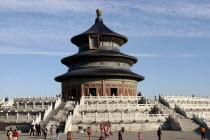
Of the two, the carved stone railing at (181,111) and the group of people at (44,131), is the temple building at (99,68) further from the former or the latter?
the group of people at (44,131)

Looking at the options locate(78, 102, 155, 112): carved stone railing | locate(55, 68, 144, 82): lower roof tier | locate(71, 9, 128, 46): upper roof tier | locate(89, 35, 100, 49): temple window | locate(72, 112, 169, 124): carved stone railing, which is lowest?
locate(72, 112, 169, 124): carved stone railing

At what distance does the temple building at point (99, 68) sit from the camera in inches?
2040

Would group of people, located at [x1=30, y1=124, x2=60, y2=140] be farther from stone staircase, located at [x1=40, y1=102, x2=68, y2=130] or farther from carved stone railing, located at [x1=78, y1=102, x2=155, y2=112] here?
carved stone railing, located at [x1=78, y1=102, x2=155, y2=112]

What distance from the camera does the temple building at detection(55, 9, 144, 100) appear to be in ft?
170

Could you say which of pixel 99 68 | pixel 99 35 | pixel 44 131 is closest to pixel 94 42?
pixel 99 35

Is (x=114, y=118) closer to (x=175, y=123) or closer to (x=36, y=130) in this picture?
(x=175, y=123)

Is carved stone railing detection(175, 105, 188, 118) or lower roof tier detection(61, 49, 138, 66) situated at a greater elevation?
lower roof tier detection(61, 49, 138, 66)

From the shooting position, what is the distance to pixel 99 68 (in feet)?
174

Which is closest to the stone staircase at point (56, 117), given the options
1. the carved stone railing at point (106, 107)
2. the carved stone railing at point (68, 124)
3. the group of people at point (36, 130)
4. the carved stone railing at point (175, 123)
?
the carved stone railing at point (68, 124)

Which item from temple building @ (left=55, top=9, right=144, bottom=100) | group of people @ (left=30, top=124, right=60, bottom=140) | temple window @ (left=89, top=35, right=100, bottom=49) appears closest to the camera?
group of people @ (left=30, top=124, right=60, bottom=140)

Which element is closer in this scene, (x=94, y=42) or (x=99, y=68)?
(x=99, y=68)

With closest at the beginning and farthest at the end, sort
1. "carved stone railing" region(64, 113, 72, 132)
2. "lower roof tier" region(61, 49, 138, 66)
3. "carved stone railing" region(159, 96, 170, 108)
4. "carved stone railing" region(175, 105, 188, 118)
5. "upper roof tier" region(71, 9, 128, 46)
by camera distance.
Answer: "carved stone railing" region(64, 113, 72, 132), "carved stone railing" region(175, 105, 188, 118), "carved stone railing" region(159, 96, 170, 108), "lower roof tier" region(61, 49, 138, 66), "upper roof tier" region(71, 9, 128, 46)

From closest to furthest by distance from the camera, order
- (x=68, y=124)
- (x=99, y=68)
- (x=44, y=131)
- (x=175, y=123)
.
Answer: (x=44, y=131) → (x=68, y=124) → (x=175, y=123) → (x=99, y=68)

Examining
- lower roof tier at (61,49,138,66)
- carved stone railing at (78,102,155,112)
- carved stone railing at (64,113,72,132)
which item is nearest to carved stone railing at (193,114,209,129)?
carved stone railing at (78,102,155,112)
